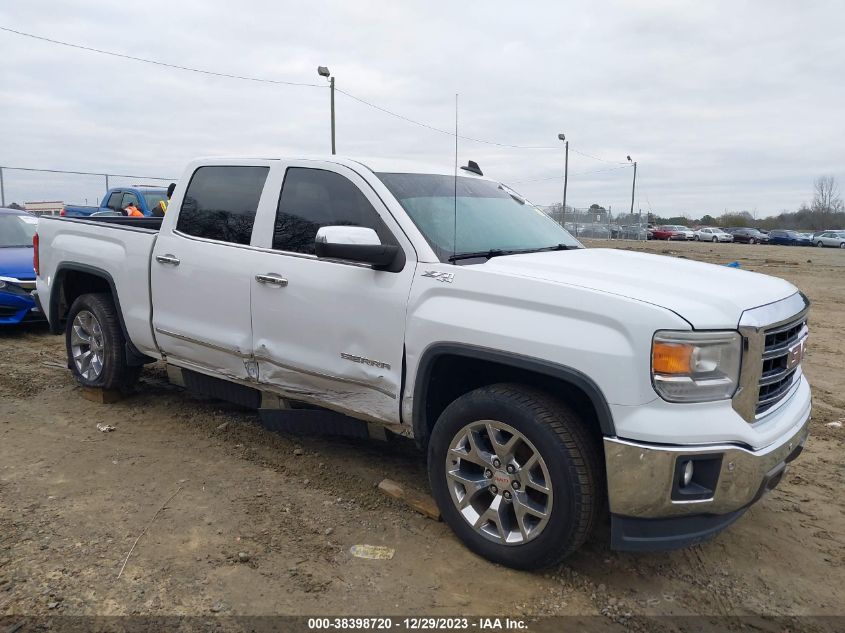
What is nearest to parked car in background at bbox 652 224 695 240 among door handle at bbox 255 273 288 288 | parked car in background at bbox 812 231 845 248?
parked car in background at bbox 812 231 845 248

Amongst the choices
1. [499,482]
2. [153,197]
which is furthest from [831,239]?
[499,482]

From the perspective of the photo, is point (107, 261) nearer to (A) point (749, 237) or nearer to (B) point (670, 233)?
(B) point (670, 233)

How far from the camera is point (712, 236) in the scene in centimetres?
5316

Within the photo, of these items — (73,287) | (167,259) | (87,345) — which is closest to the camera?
(167,259)

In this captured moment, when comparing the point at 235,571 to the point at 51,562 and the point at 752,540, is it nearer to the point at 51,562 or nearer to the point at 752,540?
the point at 51,562

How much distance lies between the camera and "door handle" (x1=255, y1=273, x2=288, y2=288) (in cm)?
383

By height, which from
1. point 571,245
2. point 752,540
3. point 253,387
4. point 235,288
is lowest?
point 752,540

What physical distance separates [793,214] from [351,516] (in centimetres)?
8761

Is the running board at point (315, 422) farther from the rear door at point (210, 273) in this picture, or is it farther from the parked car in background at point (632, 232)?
the parked car in background at point (632, 232)

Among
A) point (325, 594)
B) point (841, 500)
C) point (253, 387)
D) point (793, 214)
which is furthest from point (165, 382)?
point (793, 214)

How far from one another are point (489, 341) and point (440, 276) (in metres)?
0.45

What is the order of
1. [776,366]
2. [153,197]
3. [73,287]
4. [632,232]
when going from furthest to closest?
[632,232]
[153,197]
[73,287]
[776,366]

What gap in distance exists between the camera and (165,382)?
6109 millimetres

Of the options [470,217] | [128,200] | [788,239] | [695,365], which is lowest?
[788,239]
